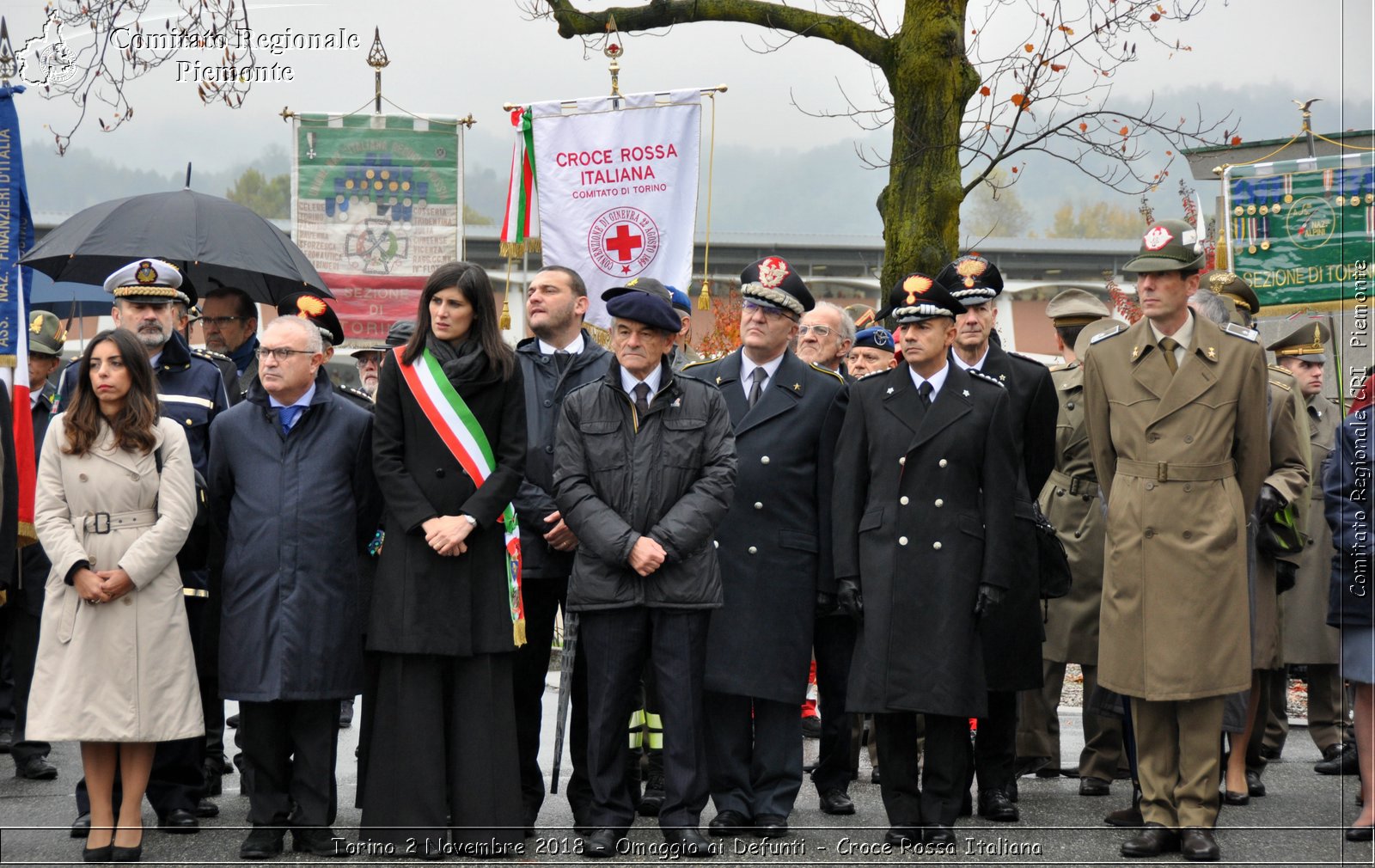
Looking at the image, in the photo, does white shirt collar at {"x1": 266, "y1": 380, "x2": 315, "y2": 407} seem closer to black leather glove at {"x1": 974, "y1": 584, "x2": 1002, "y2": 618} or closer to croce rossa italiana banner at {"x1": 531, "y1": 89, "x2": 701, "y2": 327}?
black leather glove at {"x1": 974, "y1": 584, "x2": 1002, "y2": 618}

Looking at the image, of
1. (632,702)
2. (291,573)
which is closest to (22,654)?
(291,573)

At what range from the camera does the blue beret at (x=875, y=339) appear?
27.6 ft

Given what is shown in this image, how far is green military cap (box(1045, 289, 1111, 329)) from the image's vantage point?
25.8 feet

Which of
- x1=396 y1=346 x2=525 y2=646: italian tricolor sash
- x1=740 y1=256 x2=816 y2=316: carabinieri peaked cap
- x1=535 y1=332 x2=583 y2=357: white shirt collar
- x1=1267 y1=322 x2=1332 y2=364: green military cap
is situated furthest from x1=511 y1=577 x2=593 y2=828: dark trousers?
x1=1267 y1=322 x2=1332 y2=364: green military cap

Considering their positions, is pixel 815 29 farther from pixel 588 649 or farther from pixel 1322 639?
→ pixel 588 649

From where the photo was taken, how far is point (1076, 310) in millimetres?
7879

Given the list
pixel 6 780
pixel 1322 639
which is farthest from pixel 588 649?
pixel 1322 639

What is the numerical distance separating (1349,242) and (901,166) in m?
2.98

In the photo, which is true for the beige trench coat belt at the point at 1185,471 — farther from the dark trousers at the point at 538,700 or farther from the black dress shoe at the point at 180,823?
the black dress shoe at the point at 180,823

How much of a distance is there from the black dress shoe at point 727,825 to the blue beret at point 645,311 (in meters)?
2.07

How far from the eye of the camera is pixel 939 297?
6172 millimetres

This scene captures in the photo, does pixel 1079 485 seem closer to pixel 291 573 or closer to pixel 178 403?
pixel 291 573

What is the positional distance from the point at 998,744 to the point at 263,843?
10.6ft

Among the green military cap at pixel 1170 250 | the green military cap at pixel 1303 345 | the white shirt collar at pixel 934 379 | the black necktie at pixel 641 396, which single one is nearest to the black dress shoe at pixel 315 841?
the black necktie at pixel 641 396
